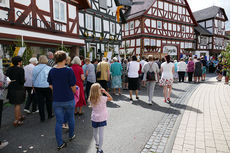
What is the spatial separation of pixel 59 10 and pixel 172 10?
22.7 m

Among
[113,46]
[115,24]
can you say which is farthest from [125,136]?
[115,24]

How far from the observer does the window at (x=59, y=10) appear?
43.1ft

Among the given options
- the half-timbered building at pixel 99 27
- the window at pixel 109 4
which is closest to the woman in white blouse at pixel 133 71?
the half-timbered building at pixel 99 27

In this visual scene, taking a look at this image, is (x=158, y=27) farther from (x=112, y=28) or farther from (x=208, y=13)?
(x=208, y=13)

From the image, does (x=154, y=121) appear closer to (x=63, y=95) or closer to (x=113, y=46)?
(x=63, y=95)

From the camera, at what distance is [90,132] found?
431 centimetres

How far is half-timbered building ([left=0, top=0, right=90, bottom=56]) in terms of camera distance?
32.3ft

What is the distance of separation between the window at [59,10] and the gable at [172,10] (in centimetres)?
1628

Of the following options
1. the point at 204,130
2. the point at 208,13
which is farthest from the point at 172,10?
the point at 204,130

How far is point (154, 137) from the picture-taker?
4.00m

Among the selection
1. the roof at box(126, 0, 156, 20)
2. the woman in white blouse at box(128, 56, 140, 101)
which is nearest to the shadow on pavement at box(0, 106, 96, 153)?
the woman in white blouse at box(128, 56, 140, 101)

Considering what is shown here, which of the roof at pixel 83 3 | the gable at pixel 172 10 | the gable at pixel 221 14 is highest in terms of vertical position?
the gable at pixel 221 14

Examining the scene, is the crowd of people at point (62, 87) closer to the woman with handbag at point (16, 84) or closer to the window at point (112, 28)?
the woman with handbag at point (16, 84)

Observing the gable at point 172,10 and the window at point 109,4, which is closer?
the window at point 109,4
